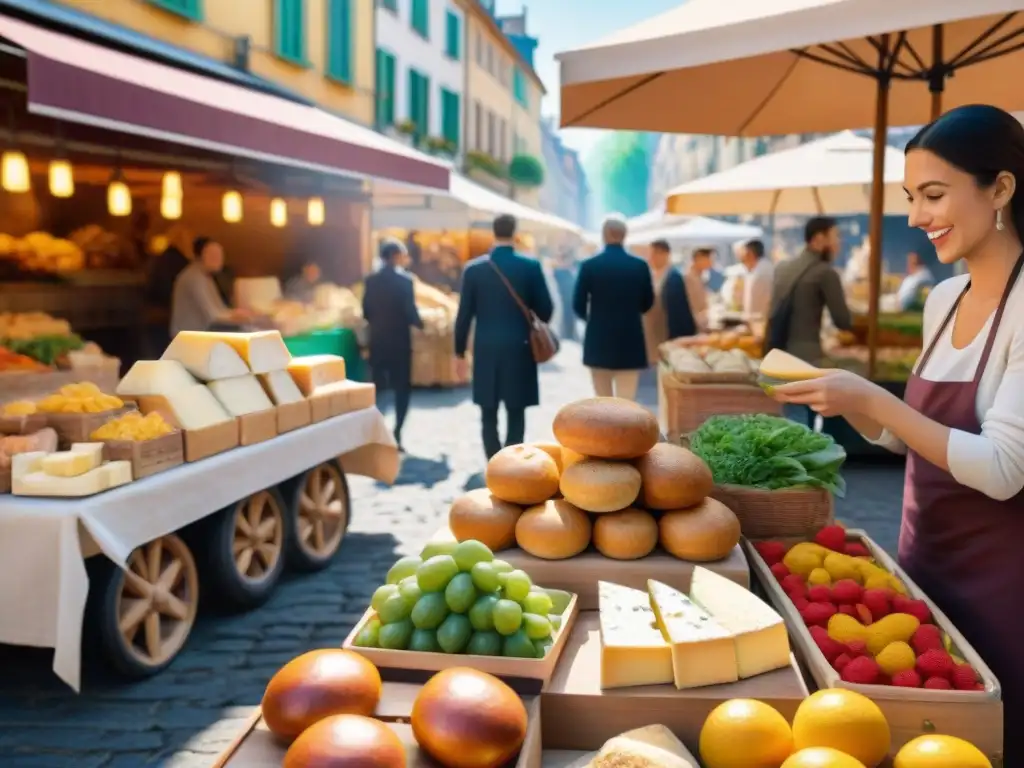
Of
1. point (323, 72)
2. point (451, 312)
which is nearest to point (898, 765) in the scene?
point (451, 312)

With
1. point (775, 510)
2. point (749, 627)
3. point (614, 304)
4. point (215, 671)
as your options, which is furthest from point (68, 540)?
point (614, 304)

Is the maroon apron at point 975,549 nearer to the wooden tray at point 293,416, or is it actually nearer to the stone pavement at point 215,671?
the stone pavement at point 215,671

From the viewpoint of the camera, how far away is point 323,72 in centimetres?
1466

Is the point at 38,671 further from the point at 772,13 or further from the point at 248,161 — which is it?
the point at 248,161

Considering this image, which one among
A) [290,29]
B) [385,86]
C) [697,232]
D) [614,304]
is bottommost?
[614,304]

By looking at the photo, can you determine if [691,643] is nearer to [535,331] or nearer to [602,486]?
[602,486]

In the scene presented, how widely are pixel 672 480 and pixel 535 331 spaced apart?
495 centimetres

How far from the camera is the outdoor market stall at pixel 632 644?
1.76m

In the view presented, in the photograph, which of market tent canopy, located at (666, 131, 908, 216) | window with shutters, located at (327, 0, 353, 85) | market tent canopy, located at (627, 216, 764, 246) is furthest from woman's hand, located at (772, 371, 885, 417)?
market tent canopy, located at (627, 216, 764, 246)

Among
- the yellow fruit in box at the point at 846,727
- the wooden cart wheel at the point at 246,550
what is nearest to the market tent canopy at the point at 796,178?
the wooden cart wheel at the point at 246,550

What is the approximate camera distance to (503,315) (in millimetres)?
7508

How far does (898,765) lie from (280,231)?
44.7 feet

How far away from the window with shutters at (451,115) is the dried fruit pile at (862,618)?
74.9 ft

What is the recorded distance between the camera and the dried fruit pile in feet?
6.49
